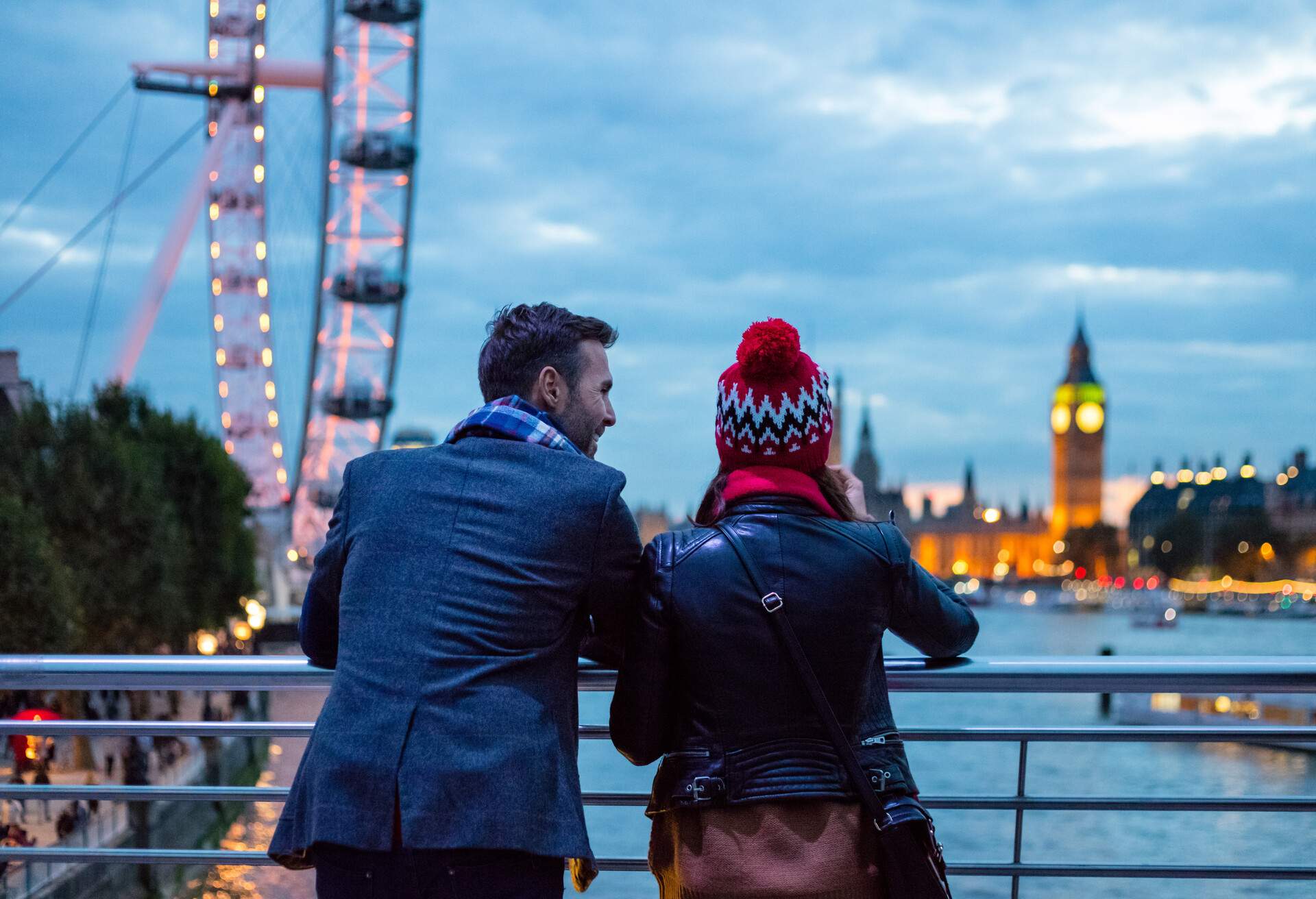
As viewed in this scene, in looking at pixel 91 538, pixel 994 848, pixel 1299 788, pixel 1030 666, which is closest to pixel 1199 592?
pixel 1299 788

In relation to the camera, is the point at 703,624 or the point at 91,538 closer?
the point at 703,624

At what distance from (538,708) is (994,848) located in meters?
25.8

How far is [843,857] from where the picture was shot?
2.16 metres

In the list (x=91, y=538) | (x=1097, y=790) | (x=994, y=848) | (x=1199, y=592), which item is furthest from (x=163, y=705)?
(x=1199, y=592)

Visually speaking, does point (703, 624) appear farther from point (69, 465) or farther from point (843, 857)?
point (69, 465)

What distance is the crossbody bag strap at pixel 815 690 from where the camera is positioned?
84.0 inches

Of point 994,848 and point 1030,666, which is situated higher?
point 1030,666

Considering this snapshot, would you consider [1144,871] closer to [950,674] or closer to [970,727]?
[970,727]

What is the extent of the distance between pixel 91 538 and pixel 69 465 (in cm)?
119

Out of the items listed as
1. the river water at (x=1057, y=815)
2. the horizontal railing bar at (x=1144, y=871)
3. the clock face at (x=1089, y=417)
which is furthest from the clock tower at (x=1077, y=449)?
the horizontal railing bar at (x=1144, y=871)

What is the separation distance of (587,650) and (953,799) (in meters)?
0.89

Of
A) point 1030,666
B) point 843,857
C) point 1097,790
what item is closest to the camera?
point 843,857

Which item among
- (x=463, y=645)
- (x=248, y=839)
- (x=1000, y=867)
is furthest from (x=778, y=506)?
(x=248, y=839)

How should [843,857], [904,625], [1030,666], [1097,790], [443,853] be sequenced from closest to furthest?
[443,853] → [843,857] → [904,625] → [1030,666] → [1097,790]
